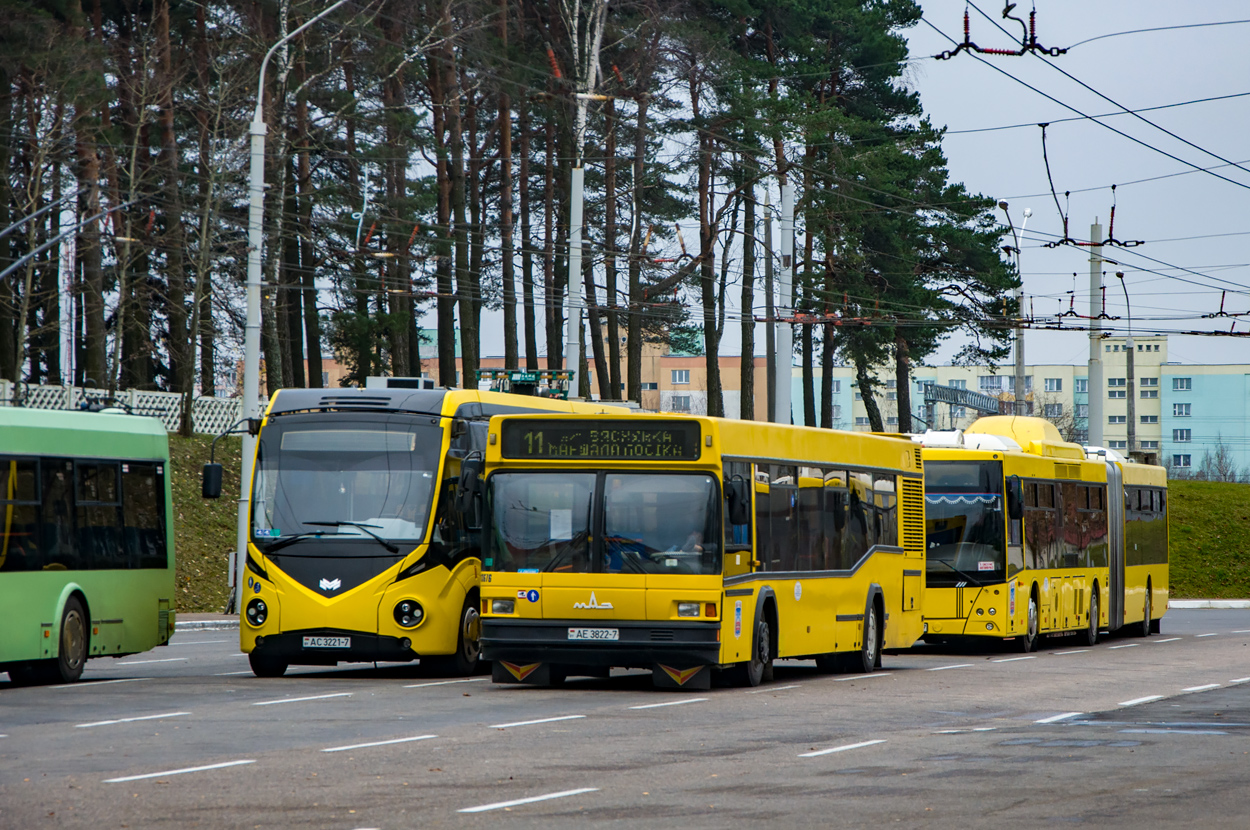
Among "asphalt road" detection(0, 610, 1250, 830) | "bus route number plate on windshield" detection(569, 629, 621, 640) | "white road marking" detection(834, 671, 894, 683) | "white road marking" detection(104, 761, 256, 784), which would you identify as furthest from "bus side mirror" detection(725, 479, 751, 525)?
"white road marking" detection(104, 761, 256, 784)

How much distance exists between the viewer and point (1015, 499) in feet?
88.2

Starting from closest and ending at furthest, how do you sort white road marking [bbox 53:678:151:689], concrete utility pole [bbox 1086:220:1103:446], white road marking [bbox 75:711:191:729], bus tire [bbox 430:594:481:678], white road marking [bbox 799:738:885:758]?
white road marking [bbox 799:738:885:758] < white road marking [bbox 75:711:191:729] < white road marking [bbox 53:678:151:689] < bus tire [bbox 430:594:481:678] < concrete utility pole [bbox 1086:220:1103:446]

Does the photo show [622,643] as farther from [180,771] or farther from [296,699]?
[180,771]

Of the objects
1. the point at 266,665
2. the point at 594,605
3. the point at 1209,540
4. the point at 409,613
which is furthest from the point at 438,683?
the point at 1209,540

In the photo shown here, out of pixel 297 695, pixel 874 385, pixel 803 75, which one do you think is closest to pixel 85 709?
pixel 297 695

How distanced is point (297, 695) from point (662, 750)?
5.66 metres

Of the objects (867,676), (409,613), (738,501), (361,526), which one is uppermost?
(738,501)

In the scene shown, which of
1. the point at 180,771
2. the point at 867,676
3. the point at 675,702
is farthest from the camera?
the point at 867,676

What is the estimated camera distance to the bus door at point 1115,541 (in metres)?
32.6

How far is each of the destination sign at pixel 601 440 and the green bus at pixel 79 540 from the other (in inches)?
179

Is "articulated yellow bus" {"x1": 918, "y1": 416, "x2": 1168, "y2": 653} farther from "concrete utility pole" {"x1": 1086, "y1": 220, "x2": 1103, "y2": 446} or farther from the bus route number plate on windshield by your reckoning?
the bus route number plate on windshield

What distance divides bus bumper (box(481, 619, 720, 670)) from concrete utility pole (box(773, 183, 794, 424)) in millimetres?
15159

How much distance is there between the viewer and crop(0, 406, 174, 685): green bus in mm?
18219

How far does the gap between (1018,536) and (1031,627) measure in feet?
5.41
